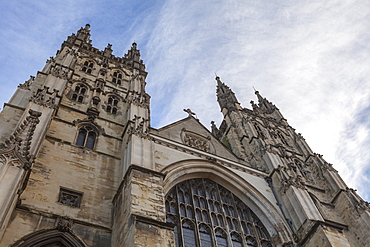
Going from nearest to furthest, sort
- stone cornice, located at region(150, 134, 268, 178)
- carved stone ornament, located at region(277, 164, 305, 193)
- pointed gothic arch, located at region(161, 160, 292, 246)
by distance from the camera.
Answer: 1. pointed gothic arch, located at region(161, 160, 292, 246)
2. stone cornice, located at region(150, 134, 268, 178)
3. carved stone ornament, located at region(277, 164, 305, 193)

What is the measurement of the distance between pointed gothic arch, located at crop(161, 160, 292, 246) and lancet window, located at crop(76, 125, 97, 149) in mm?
3044

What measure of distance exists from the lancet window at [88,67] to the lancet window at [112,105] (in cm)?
315

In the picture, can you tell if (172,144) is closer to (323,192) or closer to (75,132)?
(75,132)

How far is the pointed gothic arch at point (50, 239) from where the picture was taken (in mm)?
7568

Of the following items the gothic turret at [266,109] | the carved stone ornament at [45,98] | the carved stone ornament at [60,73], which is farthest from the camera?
the gothic turret at [266,109]

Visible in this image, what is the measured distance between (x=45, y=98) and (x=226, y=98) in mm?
15834

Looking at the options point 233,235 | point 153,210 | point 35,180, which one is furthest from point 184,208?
point 35,180

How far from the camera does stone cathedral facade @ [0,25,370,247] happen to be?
8148mm

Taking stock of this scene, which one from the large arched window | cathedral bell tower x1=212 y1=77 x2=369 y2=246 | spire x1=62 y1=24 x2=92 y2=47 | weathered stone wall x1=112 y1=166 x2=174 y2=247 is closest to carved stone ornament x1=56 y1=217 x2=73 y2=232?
weathered stone wall x1=112 y1=166 x2=174 y2=247

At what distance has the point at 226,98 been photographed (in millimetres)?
25578

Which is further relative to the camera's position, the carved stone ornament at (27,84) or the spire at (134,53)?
the spire at (134,53)

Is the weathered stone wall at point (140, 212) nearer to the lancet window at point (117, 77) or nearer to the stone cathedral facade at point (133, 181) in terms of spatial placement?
the stone cathedral facade at point (133, 181)

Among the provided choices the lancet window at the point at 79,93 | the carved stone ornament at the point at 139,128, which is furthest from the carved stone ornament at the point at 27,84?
the carved stone ornament at the point at 139,128

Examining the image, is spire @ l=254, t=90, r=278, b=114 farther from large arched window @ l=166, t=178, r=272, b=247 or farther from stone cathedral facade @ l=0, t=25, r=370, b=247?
large arched window @ l=166, t=178, r=272, b=247
